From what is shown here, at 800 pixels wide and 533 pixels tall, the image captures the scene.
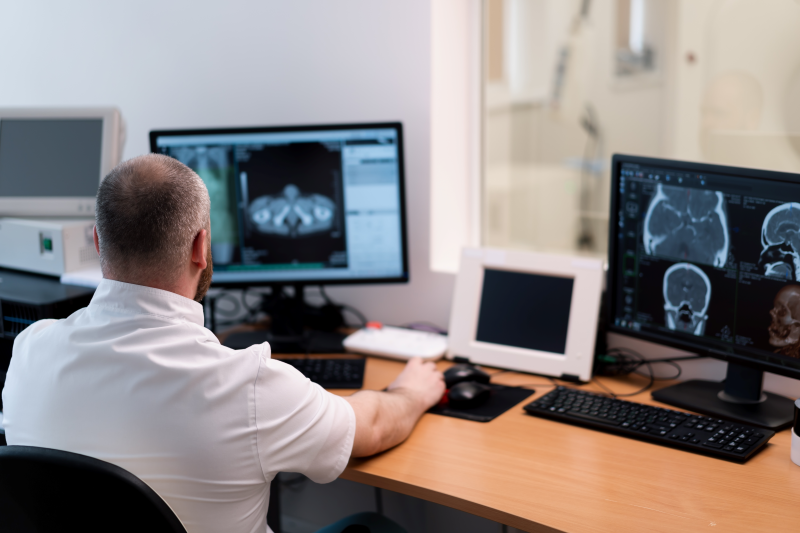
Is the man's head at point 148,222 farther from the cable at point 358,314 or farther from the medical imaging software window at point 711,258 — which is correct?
the cable at point 358,314

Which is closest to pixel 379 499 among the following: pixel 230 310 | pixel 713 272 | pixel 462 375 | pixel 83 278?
pixel 462 375

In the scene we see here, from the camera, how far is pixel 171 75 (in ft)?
7.51

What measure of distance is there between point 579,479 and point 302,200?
1.00 meters

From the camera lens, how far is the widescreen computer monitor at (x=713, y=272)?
1.33m

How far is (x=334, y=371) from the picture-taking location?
1679 mm

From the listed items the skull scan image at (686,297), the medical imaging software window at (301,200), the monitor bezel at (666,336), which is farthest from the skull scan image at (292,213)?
the skull scan image at (686,297)

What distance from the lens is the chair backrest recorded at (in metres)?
0.86

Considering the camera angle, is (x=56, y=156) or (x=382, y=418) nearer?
(x=382, y=418)

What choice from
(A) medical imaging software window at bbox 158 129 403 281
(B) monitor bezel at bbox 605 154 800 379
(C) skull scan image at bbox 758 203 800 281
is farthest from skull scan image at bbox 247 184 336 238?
(C) skull scan image at bbox 758 203 800 281

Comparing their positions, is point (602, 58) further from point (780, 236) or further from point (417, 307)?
point (780, 236)

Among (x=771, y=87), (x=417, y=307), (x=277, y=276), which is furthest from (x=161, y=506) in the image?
(x=771, y=87)

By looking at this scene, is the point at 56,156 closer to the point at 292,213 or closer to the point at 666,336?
the point at 292,213

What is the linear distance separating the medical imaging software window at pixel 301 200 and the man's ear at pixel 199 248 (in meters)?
0.73

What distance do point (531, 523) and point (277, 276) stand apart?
1.03 metres
